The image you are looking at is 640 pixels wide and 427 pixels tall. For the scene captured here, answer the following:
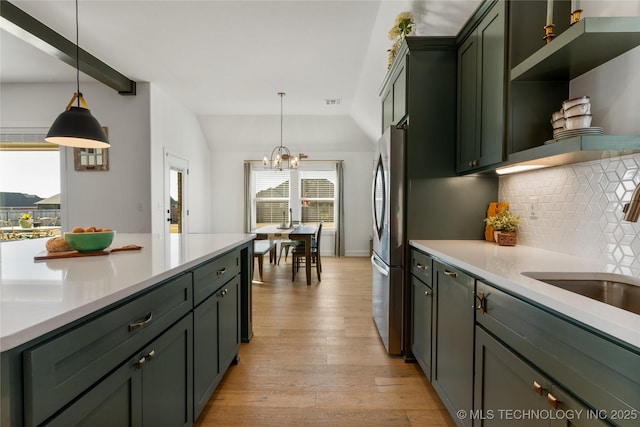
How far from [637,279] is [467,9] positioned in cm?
219

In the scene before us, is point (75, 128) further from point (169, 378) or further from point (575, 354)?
point (575, 354)

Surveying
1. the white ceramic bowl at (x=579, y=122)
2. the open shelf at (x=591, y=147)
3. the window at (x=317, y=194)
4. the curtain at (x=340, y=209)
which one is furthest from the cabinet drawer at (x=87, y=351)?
the window at (x=317, y=194)

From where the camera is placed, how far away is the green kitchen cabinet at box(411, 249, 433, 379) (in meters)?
1.99

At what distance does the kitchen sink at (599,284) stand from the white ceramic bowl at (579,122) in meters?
0.62

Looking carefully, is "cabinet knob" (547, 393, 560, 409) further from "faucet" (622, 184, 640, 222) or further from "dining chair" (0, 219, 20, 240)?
"dining chair" (0, 219, 20, 240)

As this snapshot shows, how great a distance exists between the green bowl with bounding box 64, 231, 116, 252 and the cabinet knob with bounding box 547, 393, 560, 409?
192cm

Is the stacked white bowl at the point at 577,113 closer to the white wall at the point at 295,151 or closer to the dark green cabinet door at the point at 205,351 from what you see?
the dark green cabinet door at the point at 205,351

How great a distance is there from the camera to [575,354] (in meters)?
0.83

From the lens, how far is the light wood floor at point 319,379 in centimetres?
176

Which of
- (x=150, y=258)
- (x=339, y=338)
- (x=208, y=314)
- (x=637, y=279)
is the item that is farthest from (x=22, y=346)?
(x=339, y=338)

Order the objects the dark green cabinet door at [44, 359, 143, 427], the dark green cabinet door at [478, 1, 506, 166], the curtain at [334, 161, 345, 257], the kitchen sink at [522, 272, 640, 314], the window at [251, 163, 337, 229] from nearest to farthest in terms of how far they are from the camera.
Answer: the dark green cabinet door at [44, 359, 143, 427] → the kitchen sink at [522, 272, 640, 314] → the dark green cabinet door at [478, 1, 506, 166] → the curtain at [334, 161, 345, 257] → the window at [251, 163, 337, 229]

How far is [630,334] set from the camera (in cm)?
67

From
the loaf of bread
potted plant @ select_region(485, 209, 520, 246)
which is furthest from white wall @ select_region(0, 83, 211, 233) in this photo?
potted plant @ select_region(485, 209, 520, 246)

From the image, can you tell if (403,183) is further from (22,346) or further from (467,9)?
(22,346)
